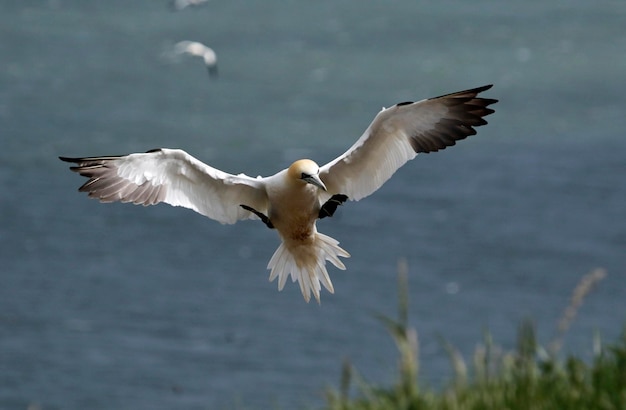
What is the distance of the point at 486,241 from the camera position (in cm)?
2653

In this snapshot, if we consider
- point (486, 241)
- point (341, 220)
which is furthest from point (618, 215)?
point (341, 220)

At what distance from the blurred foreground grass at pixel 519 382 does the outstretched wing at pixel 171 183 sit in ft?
11.5

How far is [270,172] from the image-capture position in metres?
24.4

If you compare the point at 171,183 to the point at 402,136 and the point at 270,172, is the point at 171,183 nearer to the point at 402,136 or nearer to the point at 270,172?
the point at 402,136

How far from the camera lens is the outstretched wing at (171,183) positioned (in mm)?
8250

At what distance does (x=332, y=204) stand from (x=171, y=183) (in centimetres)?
102

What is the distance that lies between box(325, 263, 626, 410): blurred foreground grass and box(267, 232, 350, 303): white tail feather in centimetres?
333

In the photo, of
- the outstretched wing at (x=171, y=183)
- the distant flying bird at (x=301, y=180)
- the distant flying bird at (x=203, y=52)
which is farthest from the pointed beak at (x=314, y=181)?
the distant flying bird at (x=203, y=52)

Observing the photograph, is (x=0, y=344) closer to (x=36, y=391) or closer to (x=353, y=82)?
(x=36, y=391)

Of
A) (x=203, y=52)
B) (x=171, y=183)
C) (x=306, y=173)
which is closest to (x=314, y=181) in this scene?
(x=306, y=173)

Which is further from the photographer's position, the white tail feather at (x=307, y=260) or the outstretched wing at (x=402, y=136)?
the white tail feather at (x=307, y=260)

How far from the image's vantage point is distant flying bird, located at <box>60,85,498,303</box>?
801cm

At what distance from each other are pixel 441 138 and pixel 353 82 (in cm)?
2156

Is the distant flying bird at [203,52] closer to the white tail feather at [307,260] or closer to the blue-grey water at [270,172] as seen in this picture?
the blue-grey water at [270,172]
